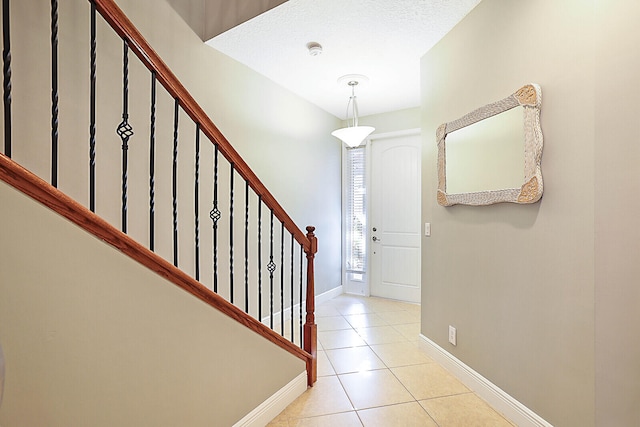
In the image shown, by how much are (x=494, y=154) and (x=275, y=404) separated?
189 centimetres

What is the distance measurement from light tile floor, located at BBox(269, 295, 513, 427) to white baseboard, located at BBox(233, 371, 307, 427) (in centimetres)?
3

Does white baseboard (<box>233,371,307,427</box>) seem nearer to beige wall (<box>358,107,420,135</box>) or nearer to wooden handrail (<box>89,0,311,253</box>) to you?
wooden handrail (<box>89,0,311,253</box>)

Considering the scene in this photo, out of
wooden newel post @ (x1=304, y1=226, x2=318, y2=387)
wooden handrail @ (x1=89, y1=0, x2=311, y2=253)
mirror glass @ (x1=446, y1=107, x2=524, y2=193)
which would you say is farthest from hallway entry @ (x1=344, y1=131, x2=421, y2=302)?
wooden handrail @ (x1=89, y1=0, x2=311, y2=253)

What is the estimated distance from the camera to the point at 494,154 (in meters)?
1.93

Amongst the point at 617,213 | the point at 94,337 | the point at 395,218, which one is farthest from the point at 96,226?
the point at 395,218

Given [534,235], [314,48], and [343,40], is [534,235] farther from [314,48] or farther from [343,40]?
[314,48]

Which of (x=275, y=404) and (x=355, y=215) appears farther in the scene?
(x=355, y=215)

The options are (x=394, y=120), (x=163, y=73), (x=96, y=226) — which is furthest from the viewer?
Result: (x=394, y=120)

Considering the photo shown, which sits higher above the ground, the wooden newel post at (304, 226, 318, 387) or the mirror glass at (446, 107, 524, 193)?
the mirror glass at (446, 107, 524, 193)

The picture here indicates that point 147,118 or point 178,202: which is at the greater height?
point 147,118

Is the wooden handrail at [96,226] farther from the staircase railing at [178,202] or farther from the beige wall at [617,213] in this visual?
the beige wall at [617,213]

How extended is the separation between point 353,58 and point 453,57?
0.84 meters

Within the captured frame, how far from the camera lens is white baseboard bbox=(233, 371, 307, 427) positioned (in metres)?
1.67

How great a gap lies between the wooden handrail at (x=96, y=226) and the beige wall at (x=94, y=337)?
0.8 inches
